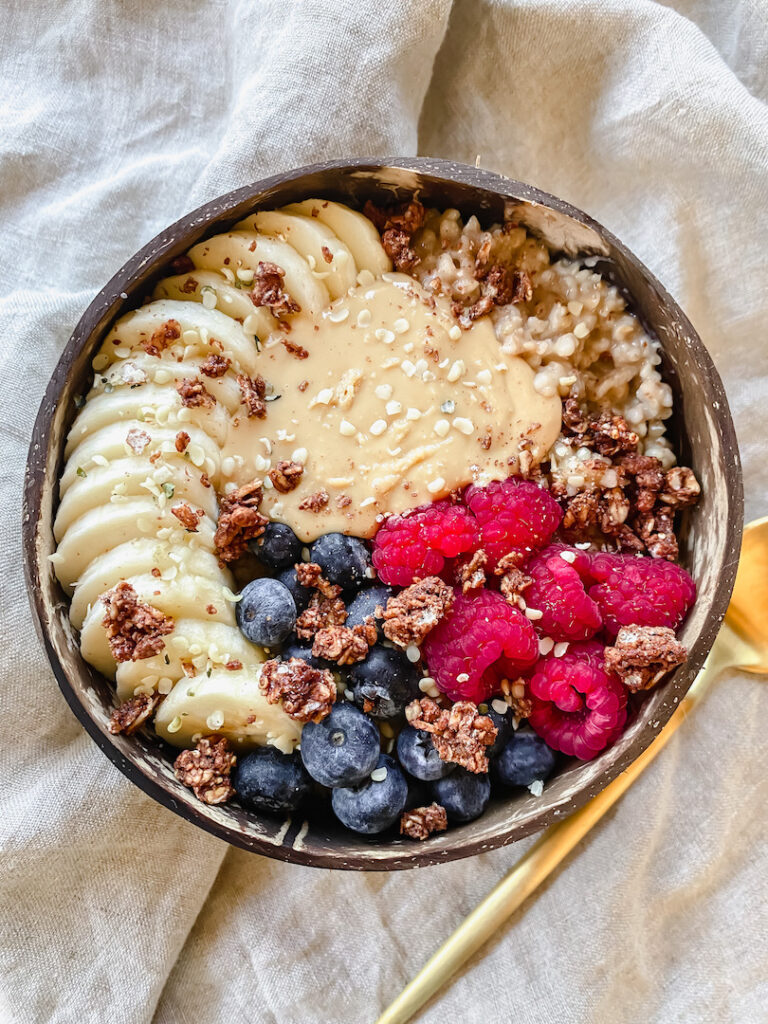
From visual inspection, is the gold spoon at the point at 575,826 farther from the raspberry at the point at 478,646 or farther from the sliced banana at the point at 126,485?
the sliced banana at the point at 126,485

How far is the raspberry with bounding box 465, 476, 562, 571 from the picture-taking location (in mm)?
1341

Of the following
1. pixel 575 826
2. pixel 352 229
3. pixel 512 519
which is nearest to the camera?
pixel 512 519

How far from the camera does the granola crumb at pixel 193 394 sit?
4.34 ft

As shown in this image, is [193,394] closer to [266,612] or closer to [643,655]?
[266,612]

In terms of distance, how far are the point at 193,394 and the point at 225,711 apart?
47 cm

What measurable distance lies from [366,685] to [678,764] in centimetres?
74

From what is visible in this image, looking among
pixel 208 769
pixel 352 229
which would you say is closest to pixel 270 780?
pixel 208 769

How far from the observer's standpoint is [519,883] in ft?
5.28

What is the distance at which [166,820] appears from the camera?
1.61 metres

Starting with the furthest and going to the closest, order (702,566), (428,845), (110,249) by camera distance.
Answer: (110,249) → (702,566) → (428,845)

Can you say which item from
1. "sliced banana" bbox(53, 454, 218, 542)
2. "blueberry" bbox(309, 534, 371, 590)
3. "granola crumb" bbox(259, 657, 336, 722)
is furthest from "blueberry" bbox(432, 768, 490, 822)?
"sliced banana" bbox(53, 454, 218, 542)

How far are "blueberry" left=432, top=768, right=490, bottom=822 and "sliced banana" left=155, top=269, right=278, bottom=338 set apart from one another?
76 cm

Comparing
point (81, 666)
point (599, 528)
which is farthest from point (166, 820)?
point (599, 528)

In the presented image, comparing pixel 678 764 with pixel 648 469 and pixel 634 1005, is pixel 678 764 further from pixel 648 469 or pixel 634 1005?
pixel 648 469
